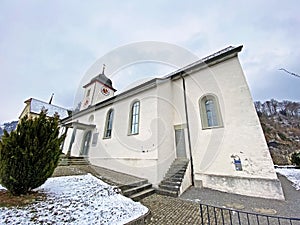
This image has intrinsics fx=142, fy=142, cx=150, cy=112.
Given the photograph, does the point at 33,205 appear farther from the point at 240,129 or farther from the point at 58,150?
the point at 240,129

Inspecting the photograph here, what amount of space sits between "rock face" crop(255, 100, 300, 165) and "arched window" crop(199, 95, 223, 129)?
41.1ft

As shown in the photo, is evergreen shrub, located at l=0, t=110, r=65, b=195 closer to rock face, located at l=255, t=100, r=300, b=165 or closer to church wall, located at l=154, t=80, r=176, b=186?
church wall, located at l=154, t=80, r=176, b=186

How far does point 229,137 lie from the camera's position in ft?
22.8

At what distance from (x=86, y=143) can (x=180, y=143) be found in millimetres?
9076

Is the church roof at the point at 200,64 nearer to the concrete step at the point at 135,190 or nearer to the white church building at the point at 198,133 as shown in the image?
the white church building at the point at 198,133

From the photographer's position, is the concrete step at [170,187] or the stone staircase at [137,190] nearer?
the stone staircase at [137,190]

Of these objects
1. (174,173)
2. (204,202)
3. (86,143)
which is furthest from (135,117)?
(86,143)

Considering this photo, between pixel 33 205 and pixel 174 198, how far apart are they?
452 cm

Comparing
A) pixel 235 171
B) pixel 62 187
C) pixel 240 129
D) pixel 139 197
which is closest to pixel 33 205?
pixel 62 187

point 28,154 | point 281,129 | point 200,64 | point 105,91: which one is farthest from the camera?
point 105,91

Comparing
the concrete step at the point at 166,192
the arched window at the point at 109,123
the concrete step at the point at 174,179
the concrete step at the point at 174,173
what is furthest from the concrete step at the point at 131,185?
the arched window at the point at 109,123

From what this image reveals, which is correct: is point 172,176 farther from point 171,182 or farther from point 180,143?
point 180,143

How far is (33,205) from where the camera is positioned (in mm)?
3338

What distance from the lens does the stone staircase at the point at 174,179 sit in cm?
606
